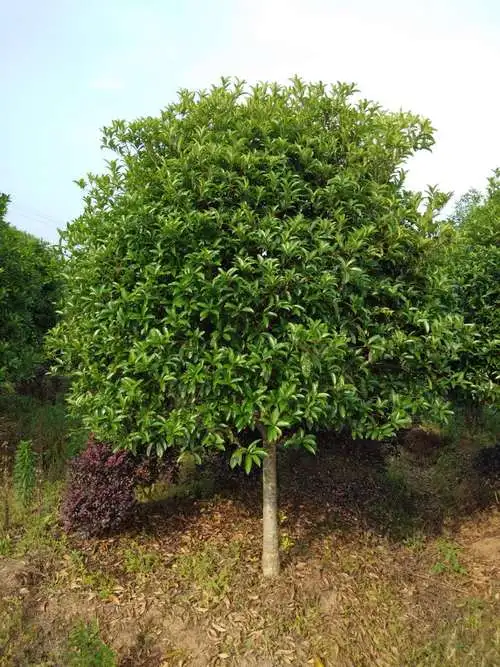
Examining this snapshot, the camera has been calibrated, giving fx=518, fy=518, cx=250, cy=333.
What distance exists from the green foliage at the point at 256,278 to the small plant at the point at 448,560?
2.41 meters

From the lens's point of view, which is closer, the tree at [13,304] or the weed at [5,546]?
the weed at [5,546]

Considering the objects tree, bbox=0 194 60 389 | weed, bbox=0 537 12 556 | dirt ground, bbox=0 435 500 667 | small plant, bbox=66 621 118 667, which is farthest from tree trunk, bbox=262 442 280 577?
tree, bbox=0 194 60 389

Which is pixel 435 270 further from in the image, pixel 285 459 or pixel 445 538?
pixel 285 459

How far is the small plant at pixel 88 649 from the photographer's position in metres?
4.46

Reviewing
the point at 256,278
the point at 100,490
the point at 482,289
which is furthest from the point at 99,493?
the point at 482,289

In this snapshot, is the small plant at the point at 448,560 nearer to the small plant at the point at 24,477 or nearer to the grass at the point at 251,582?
the grass at the point at 251,582

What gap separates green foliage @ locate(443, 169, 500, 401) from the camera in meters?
7.37

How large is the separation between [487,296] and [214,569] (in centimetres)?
545

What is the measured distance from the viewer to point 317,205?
516 cm

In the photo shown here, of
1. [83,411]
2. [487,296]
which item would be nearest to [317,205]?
[83,411]

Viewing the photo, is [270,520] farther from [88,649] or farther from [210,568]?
[88,649]

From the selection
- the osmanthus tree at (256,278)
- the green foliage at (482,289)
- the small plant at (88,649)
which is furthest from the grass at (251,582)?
the green foliage at (482,289)

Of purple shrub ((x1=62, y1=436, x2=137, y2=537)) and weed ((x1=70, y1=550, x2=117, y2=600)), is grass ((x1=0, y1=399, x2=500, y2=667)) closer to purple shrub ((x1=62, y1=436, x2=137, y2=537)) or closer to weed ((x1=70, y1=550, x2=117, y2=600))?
weed ((x1=70, y1=550, x2=117, y2=600))

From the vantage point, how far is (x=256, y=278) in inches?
189
